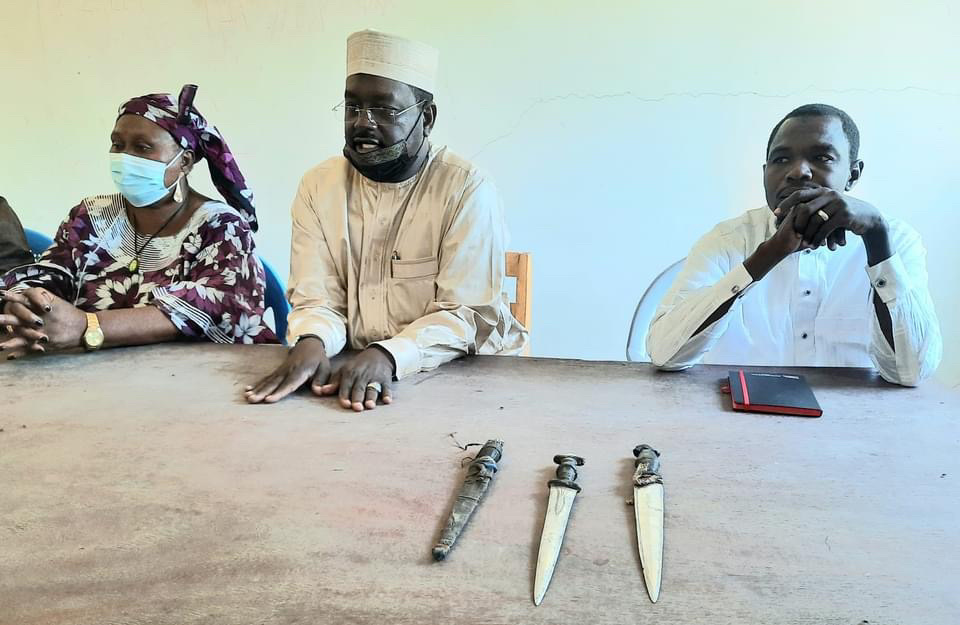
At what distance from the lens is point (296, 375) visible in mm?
1607

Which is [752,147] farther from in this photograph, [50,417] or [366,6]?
[50,417]

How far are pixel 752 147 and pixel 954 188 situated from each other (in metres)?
0.81

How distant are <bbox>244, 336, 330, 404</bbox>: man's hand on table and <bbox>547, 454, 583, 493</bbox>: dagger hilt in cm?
64

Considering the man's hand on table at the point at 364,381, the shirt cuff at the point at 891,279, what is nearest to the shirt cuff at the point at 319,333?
the man's hand on table at the point at 364,381

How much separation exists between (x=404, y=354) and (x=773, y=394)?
2.74 ft

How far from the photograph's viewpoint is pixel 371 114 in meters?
1.87

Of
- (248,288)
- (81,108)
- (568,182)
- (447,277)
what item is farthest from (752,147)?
(81,108)

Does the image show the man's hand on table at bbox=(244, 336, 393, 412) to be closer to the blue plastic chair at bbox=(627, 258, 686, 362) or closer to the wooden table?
the wooden table

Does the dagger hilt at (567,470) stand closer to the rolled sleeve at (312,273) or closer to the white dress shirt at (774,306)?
the white dress shirt at (774,306)

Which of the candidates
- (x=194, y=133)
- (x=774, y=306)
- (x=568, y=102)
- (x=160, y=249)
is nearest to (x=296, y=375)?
(x=160, y=249)

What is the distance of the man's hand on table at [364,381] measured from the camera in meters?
1.51

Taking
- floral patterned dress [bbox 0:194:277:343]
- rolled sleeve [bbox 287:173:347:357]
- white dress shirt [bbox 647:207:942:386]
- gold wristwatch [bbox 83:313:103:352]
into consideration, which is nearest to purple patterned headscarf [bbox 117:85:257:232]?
floral patterned dress [bbox 0:194:277:343]

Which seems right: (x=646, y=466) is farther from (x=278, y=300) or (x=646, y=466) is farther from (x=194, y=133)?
(x=194, y=133)

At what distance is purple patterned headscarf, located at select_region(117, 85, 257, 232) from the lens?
7.29ft
